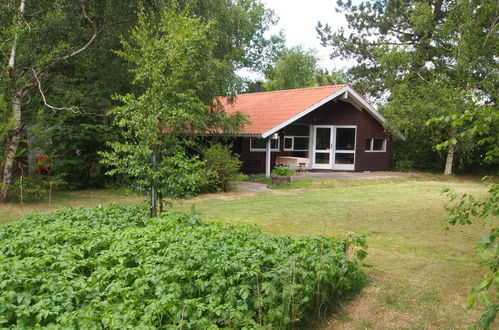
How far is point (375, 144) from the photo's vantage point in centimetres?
2355

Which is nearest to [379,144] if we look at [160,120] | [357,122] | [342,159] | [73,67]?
[357,122]

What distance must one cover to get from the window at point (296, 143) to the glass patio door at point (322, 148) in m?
0.59

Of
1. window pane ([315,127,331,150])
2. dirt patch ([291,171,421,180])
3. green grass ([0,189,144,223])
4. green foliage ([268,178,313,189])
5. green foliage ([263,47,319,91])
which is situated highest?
green foliage ([263,47,319,91])

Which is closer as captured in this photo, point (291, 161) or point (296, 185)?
point (296, 185)

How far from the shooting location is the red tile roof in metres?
18.4

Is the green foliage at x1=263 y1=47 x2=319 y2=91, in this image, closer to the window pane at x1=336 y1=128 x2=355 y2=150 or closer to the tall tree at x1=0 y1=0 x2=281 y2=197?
the window pane at x1=336 y1=128 x2=355 y2=150

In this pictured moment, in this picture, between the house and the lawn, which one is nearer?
the lawn

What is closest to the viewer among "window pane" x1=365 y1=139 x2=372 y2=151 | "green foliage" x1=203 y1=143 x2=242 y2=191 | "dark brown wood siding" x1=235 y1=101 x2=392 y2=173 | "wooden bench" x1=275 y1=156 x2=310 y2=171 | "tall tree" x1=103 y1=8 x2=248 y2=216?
"tall tree" x1=103 y1=8 x2=248 y2=216

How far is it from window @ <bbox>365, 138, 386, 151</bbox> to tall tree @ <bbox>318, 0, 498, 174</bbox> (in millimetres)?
1381

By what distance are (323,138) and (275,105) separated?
3.23 metres

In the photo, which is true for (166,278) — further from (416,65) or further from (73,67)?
(416,65)

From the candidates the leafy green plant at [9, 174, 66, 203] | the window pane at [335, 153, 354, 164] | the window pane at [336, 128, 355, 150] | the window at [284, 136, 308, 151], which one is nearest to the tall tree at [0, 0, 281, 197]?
the leafy green plant at [9, 174, 66, 203]

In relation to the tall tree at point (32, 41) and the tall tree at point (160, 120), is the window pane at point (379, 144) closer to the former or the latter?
the tall tree at point (32, 41)

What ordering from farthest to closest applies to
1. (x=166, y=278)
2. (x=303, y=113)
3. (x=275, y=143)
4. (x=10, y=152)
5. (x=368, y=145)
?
(x=368, y=145)
(x=275, y=143)
(x=303, y=113)
(x=10, y=152)
(x=166, y=278)
